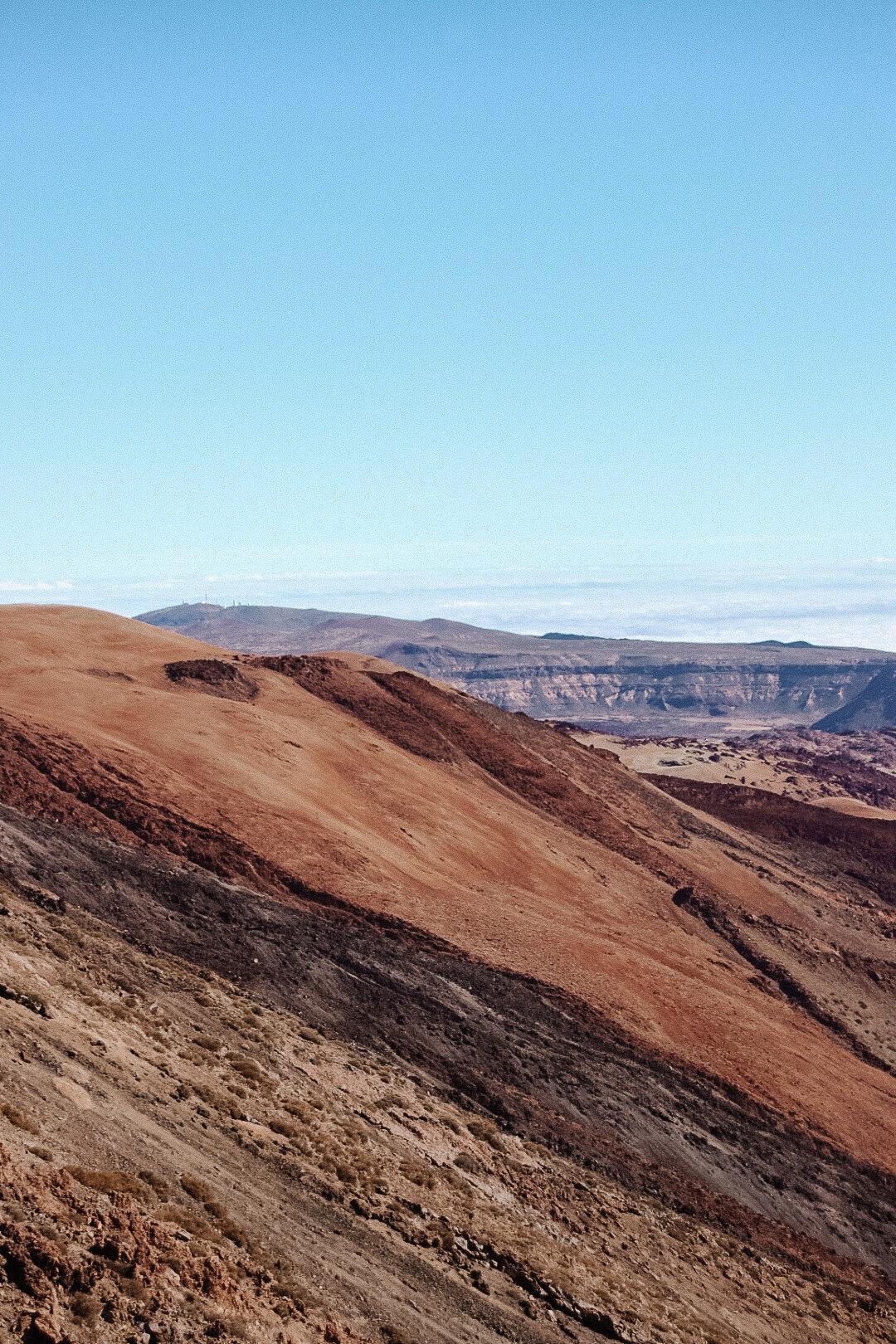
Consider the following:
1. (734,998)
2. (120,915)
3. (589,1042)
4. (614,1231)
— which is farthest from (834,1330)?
(120,915)

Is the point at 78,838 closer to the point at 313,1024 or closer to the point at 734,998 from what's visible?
the point at 313,1024

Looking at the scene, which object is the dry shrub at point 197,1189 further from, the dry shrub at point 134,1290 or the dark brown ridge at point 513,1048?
the dark brown ridge at point 513,1048

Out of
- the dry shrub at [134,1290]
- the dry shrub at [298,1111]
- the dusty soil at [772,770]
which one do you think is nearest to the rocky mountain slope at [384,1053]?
the dry shrub at [134,1290]

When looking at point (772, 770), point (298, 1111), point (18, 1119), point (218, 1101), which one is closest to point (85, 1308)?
point (18, 1119)

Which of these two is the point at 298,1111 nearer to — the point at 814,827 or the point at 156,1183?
the point at 156,1183

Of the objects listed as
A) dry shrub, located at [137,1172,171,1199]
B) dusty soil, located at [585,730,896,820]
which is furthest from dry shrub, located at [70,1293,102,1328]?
dusty soil, located at [585,730,896,820]

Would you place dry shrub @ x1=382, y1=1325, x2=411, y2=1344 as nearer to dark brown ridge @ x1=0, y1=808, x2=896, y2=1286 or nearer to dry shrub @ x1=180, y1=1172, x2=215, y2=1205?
dry shrub @ x1=180, y1=1172, x2=215, y2=1205
